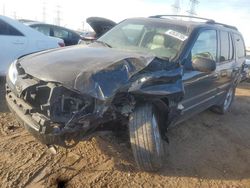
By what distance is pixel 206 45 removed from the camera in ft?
15.6

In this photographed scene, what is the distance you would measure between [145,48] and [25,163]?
6.88ft

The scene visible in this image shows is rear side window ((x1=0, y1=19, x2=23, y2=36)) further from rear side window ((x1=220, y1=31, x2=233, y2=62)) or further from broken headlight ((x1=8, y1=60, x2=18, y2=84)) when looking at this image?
rear side window ((x1=220, y1=31, x2=233, y2=62))

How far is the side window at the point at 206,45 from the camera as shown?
4391 millimetres

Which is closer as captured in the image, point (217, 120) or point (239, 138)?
point (239, 138)

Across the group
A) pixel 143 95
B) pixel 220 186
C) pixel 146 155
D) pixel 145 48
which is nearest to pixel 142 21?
pixel 145 48

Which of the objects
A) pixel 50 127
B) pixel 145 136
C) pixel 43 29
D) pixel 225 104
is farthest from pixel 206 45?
pixel 43 29

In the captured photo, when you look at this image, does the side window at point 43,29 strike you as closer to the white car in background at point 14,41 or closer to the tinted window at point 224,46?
the white car in background at point 14,41

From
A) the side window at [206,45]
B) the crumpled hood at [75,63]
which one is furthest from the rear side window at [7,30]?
the side window at [206,45]

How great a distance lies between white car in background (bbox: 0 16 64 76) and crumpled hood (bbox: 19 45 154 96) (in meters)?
2.43

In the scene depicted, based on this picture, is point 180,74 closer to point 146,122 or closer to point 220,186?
point 146,122

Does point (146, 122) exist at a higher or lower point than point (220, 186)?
higher

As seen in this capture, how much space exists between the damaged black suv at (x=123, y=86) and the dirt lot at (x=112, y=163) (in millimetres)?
300

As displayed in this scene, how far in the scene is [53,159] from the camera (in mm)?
3660

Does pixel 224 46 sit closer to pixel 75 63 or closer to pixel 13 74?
pixel 75 63
